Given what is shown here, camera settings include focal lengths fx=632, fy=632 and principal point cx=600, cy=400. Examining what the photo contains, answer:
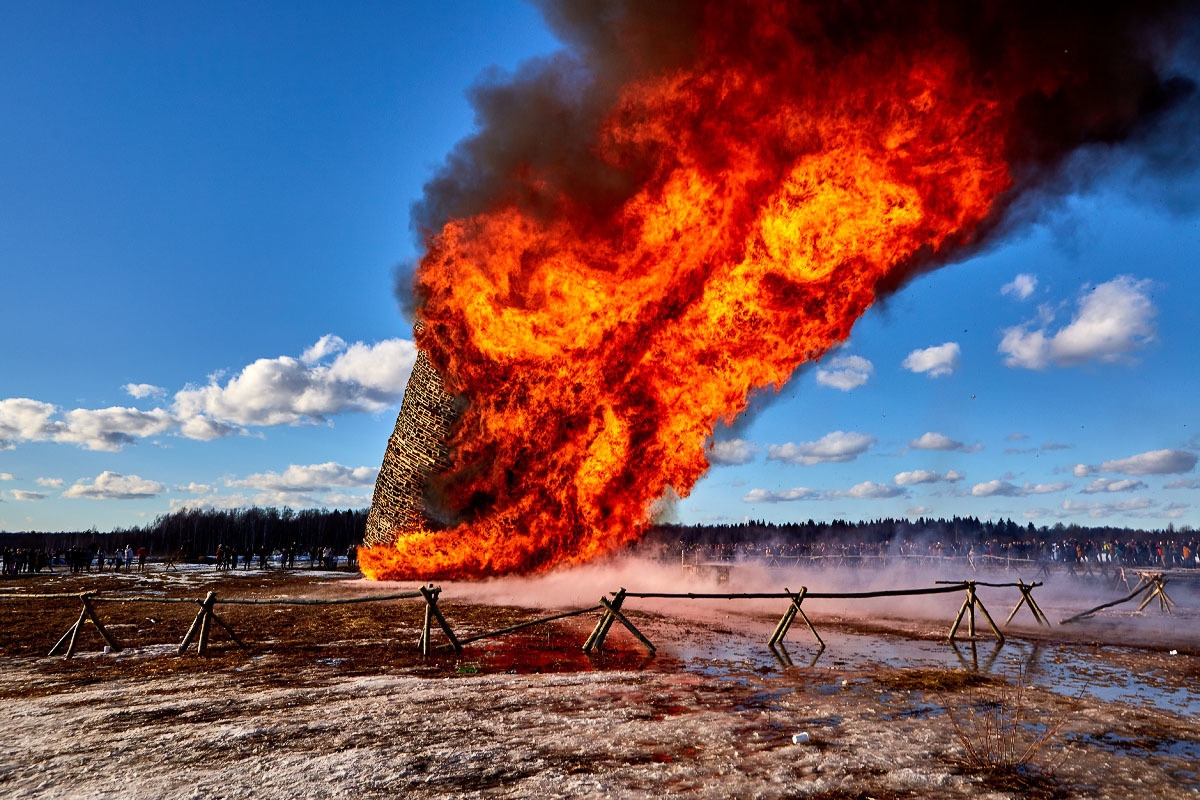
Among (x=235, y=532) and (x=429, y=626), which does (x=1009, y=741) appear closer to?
(x=429, y=626)

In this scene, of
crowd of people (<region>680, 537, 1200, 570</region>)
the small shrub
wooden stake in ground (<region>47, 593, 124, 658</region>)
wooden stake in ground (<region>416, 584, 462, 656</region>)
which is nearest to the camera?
the small shrub

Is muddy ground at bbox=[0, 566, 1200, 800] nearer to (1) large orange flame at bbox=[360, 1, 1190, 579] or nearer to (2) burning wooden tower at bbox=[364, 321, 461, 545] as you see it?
(2) burning wooden tower at bbox=[364, 321, 461, 545]

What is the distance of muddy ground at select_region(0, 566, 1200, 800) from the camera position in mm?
5469

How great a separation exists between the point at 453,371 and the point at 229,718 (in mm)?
13902

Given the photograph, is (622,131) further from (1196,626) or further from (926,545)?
(926,545)

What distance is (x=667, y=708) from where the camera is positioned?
25.6ft

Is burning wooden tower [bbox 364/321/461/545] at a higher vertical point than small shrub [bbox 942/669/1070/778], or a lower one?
higher

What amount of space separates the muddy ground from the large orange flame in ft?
21.4

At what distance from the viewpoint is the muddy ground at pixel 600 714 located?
5469 millimetres

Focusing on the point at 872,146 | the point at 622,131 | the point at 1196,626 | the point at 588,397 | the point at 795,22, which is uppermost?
the point at 795,22

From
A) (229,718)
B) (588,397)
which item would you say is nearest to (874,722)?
(229,718)

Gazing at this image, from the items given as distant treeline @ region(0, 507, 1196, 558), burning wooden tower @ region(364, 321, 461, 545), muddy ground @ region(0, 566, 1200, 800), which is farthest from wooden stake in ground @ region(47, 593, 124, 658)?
distant treeline @ region(0, 507, 1196, 558)

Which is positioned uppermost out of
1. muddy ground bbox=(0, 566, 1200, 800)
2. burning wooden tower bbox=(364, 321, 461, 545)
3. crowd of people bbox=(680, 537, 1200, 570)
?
burning wooden tower bbox=(364, 321, 461, 545)

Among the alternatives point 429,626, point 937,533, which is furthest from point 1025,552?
point 429,626
